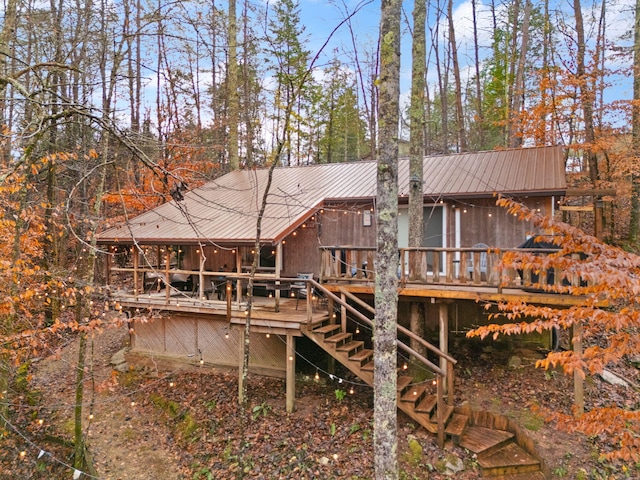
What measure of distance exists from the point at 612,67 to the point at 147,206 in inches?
704

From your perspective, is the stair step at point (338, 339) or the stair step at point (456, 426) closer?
the stair step at point (456, 426)

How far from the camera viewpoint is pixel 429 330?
1042 centimetres

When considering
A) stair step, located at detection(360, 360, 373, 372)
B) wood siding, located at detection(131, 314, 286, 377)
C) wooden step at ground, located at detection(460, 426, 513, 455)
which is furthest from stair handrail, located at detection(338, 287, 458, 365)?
wood siding, located at detection(131, 314, 286, 377)

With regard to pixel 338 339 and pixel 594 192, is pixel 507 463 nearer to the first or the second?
pixel 338 339

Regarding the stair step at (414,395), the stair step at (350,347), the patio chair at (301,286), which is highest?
the patio chair at (301,286)

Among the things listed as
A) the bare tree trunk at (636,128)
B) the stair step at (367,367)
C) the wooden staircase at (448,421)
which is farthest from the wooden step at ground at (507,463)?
the bare tree trunk at (636,128)

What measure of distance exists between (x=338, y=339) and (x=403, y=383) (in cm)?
155

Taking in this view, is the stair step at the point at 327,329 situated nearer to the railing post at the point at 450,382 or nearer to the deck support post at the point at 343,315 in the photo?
the deck support post at the point at 343,315

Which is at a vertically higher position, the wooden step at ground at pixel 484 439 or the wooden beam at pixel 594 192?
the wooden beam at pixel 594 192

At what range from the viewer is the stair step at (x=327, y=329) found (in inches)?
322

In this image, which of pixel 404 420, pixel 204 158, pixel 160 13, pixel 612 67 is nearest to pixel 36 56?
pixel 160 13

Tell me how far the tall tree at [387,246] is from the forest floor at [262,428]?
1571 mm

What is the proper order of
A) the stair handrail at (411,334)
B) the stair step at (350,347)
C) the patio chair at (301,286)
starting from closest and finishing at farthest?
the stair handrail at (411,334)
the stair step at (350,347)
the patio chair at (301,286)

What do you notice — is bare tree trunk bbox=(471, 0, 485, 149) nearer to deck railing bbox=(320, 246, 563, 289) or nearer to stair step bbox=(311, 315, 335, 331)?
deck railing bbox=(320, 246, 563, 289)
